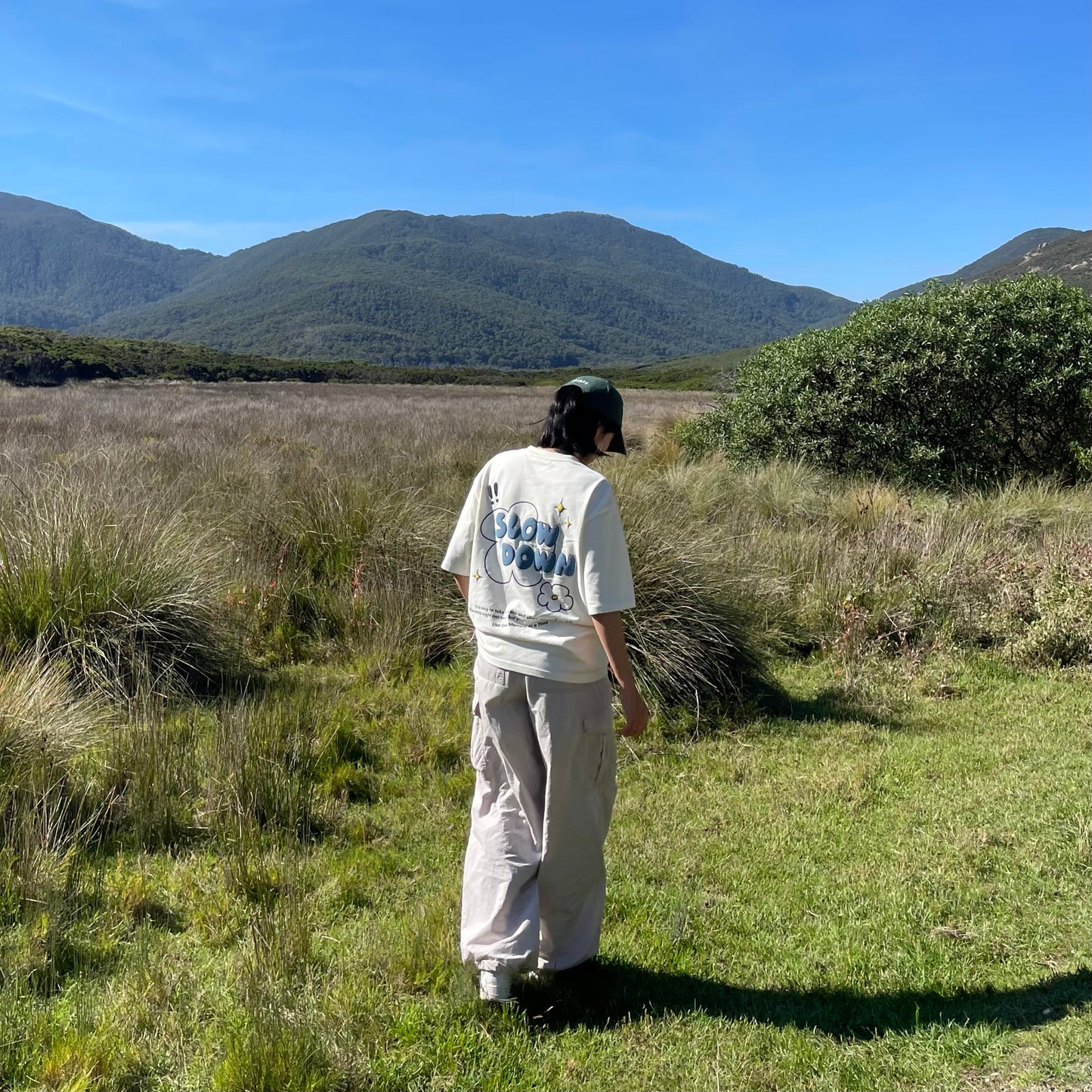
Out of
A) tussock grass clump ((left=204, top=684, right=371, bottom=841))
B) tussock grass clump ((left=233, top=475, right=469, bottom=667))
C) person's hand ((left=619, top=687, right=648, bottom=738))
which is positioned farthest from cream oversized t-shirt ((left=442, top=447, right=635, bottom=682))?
tussock grass clump ((left=233, top=475, right=469, bottom=667))

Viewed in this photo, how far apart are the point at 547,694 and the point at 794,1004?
132cm

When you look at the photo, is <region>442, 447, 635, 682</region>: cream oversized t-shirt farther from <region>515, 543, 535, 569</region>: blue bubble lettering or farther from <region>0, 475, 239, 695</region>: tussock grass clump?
<region>0, 475, 239, 695</region>: tussock grass clump

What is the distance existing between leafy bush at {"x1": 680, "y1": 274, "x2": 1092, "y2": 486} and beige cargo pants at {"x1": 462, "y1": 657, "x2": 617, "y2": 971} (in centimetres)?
904

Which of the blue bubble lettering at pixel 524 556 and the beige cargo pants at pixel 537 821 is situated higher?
the blue bubble lettering at pixel 524 556

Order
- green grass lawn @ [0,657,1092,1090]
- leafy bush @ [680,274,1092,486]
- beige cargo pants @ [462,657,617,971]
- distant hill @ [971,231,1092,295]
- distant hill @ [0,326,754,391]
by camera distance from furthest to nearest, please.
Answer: distant hill @ [971,231,1092,295] < distant hill @ [0,326,754,391] < leafy bush @ [680,274,1092,486] < beige cargo pants @ [462,657,617,971] < green grass lawn @ [0,657,1092,1090]

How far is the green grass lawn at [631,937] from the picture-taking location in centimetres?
234

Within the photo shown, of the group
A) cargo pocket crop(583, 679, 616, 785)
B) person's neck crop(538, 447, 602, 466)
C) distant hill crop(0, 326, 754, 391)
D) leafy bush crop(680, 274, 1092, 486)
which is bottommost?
cargo pocket crop(583, 679, 616, 785)

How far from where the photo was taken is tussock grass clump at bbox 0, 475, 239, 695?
478 centimetres

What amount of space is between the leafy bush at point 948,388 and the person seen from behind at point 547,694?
895cm

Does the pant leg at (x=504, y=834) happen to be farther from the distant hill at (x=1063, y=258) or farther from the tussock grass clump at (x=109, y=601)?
the distant hill at (x=1063, y=258)

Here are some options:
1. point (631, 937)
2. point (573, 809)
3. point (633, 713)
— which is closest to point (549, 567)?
point (633, 713)

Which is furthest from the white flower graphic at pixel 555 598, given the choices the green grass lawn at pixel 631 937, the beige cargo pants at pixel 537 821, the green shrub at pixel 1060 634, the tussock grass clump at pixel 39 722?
the green shrub at pixel 1060 634

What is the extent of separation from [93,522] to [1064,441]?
1089cm

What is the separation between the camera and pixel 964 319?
33.6 ft
